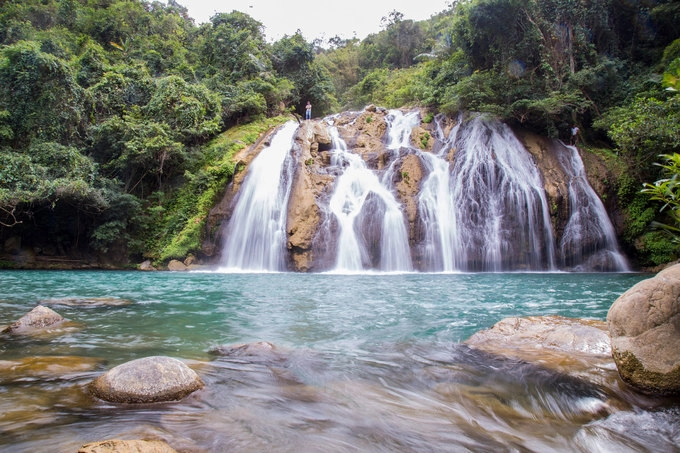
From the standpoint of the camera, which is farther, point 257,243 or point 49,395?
point 257,243

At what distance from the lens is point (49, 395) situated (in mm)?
3303

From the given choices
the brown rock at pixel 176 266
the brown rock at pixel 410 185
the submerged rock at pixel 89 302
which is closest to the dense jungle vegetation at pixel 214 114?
the brown rock at pixel 176 266

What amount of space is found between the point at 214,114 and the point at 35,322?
20.7 m

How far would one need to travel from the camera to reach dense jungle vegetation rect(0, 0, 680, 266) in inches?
672

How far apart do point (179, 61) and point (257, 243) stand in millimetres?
19618

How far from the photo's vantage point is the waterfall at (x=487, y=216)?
16.9 m

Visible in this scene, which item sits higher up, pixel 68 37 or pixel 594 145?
pixel 68 37

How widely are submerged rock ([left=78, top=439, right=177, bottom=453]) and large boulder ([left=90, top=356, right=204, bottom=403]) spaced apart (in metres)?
1.13

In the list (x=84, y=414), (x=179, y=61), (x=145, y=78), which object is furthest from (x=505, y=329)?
(x=179, y=61)

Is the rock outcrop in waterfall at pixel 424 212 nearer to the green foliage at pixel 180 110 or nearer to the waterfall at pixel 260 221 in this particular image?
the waterfall at pixel 260 221

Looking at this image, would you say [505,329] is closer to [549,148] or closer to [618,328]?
[618,328]

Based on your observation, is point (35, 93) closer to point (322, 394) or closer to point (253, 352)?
point (253, 352)

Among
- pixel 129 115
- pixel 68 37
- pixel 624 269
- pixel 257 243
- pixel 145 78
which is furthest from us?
pixel 68 37

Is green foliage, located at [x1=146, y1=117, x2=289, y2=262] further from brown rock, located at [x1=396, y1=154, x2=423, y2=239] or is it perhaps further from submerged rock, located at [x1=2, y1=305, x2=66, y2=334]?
submerged rock, located at [x1=2, y1=305, x2=66, y2=334]
